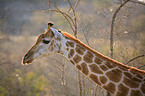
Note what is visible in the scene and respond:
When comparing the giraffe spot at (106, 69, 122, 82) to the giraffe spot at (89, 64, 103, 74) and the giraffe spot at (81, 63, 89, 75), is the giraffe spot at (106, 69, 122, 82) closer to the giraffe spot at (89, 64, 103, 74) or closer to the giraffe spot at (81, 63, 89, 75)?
the giraffe spot at (89, 64, 103, 74)

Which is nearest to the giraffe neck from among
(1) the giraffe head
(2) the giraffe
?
(2) the giraffe

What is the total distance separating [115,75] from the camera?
2.76 metres

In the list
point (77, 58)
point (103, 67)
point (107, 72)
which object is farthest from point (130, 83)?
point (77, 58)

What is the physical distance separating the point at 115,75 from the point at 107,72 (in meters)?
0.16

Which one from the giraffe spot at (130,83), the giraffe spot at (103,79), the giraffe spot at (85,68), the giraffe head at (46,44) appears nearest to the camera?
the giraffe spot at (130,83)

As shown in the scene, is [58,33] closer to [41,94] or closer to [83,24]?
[83,24]

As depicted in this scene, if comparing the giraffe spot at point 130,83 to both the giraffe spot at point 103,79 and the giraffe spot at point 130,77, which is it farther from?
the giraffe spot at point 103,79

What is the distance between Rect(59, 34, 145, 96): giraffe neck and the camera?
2.67 metres

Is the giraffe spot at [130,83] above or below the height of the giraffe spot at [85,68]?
below

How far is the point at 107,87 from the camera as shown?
2789 millimetres

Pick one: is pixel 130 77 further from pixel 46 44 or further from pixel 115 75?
pixel 46 44

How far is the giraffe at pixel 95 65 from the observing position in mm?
2686

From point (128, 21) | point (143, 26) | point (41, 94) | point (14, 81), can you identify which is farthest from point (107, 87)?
point (41, 94)

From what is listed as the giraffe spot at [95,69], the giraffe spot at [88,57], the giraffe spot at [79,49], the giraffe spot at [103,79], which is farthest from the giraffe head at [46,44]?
the giraffe spot at [103,79]
